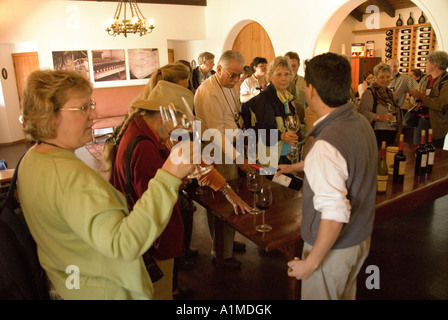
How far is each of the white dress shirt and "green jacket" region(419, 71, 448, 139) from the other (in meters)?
3.79

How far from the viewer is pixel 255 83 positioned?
5.17m

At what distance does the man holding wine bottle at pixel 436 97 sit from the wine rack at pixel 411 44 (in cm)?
423

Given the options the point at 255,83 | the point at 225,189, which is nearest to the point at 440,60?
the point at 255,83

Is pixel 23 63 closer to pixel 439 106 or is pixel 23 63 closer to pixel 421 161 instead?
pixel 439 106

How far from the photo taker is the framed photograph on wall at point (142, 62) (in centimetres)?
972

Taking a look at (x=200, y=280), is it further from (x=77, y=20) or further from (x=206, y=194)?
(x=77, y=20)

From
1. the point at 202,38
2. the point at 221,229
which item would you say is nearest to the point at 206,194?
the point at 221,229

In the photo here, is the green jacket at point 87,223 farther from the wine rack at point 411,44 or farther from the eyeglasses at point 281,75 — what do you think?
the wine rack at point 411,44

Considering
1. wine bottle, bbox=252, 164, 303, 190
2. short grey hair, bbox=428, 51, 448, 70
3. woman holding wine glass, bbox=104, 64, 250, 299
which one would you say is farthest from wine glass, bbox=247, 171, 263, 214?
short grey hair, bbox=428, 51, 448, 70

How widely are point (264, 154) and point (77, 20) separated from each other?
761 centimetres

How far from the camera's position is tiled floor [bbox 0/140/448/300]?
261 centimetres

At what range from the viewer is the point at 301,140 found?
3172mm

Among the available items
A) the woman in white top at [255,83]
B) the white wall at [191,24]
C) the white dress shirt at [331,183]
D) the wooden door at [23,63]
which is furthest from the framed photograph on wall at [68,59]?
the white dress shirt at [331,183]

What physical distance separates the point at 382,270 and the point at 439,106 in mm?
2567
